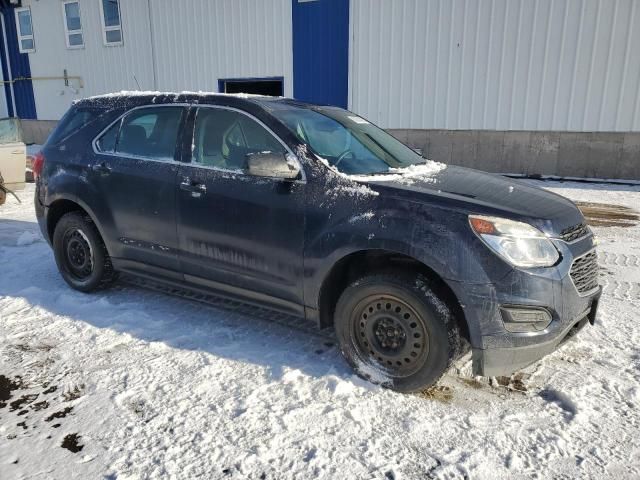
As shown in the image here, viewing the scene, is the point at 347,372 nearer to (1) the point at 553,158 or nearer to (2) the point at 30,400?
(2) the point at 30,400

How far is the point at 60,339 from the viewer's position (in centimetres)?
376

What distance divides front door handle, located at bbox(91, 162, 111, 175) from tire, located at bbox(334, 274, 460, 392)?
2.38 meters

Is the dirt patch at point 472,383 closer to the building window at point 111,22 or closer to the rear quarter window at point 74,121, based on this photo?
the rear quarter window at point 74,121

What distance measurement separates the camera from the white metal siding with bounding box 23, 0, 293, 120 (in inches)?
507

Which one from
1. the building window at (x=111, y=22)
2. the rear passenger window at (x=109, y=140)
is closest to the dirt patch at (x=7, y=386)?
the rear passenger window at (x=109, y=140)

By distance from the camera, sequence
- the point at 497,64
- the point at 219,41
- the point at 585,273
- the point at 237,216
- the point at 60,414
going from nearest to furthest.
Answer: the point at 60,414
the point at 585,273
the point at 237,216
the point at 497,64
the point at 219,41

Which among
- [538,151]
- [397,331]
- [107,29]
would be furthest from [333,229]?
[107,29]

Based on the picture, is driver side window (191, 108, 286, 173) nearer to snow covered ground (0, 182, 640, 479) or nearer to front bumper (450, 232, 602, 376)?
snow covered ground (0, 182, 640, 479)

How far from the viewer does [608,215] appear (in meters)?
7.47

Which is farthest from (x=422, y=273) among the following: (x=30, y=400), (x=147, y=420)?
(x=30, y=400)

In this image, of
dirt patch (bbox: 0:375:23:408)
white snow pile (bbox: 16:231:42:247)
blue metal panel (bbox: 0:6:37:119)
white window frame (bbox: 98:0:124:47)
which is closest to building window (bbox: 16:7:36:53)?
blue metal panel (bbox: 0:6:37:119)

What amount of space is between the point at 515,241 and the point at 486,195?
445 mm

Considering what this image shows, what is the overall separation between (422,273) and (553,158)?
346 inches

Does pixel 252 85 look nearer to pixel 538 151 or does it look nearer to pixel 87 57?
pixel 87 57
